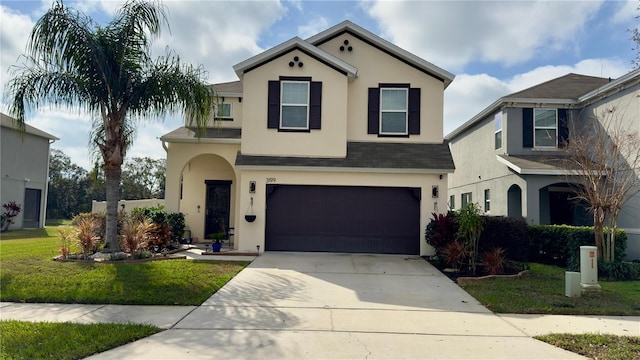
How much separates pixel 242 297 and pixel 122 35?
7904 mm

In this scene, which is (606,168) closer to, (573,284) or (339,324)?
(573,284)

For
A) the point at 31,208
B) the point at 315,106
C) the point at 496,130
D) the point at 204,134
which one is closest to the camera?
the point at 315,106

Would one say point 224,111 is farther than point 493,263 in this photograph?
Yes

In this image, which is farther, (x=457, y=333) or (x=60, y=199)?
(x=60, y=199)

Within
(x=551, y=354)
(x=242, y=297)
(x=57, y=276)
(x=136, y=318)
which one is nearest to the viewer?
(x=551, y=354)

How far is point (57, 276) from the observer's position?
9.19 metres

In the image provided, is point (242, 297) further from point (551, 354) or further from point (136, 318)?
point (551, 354)

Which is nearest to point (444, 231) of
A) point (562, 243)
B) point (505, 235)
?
point (505, 235)

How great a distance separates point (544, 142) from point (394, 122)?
648cm

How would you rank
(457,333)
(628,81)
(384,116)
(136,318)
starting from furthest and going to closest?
(384,116) < (628,81) < (136,318) < (457,333)

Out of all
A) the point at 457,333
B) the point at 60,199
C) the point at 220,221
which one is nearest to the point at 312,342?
the point at 457,333

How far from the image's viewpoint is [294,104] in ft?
46.9

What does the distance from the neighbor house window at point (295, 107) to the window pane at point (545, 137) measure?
30.5 ft

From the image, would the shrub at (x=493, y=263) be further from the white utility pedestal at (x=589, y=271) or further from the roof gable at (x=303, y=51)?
the roof gable at (x=303, y=51)
